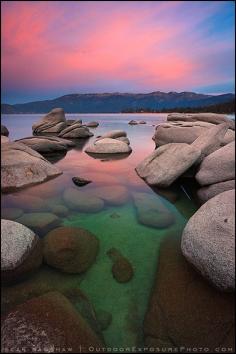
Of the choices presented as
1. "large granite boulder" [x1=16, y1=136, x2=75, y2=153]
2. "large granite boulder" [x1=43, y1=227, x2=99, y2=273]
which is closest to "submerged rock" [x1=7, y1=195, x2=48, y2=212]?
"large granite boulder" [x1=43, y1=227, x2=99, y2=273]

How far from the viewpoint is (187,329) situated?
3.49m

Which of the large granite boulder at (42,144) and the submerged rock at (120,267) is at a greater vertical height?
the large granite boulder at (42,144)

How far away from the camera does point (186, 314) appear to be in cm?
370

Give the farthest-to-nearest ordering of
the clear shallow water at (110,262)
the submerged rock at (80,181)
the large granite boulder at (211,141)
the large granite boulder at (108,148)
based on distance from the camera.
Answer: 1. the large granite boulder at (108,148)
2. the submerged rock at (80,181)
3. the large granite boulder at (211,141)
4. the clear shallow water at (110,262)

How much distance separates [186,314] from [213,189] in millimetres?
4023

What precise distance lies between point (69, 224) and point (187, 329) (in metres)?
3.58

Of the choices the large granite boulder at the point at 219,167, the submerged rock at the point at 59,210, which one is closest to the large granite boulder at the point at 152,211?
the large granite boulder at the point at 219,167

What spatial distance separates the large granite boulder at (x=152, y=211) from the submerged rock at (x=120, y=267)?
1454 mm

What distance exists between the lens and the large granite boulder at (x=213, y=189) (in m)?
6.45

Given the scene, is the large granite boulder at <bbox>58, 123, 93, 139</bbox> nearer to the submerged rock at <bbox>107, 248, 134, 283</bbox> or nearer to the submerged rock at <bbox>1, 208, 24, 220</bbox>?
the submerged rock at <bbox>1, 208, 24, 220</bbox>

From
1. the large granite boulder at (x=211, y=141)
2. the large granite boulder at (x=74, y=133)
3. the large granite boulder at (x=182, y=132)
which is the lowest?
the large granite boulder at (x=211, y=141)

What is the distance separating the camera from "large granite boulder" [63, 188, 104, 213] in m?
7.12

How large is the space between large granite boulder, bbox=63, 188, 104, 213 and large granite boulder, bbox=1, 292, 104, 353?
144 inches

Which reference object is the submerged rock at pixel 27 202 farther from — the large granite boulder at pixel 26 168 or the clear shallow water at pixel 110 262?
the large granite boulder at pixel 26 168
